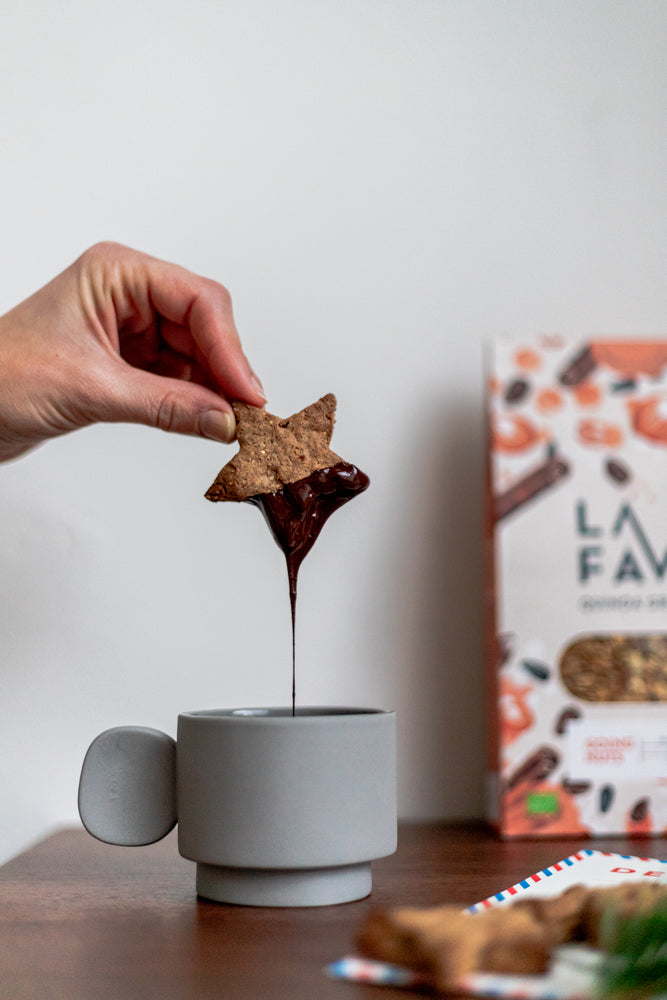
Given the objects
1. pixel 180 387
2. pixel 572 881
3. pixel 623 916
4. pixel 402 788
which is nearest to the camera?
pixel 623 916

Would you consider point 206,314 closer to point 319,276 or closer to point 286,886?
point 319,276

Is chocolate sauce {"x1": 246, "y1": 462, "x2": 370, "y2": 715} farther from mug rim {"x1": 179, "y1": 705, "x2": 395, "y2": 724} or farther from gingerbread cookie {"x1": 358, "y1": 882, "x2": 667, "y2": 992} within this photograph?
gingerbread cookie {"x1": 358, "y1": 882, "x2": 667, "y2": 992}

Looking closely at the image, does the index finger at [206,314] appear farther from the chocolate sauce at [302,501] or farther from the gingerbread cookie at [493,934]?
the gingerbread cookie at [493,934]

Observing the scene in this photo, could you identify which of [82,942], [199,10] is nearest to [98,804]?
[82,942]

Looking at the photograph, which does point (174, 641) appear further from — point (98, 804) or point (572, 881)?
point (572, 881)

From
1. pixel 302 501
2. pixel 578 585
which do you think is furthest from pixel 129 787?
pixel 578 585

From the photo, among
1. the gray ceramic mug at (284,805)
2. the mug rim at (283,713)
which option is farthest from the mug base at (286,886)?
the mug rim at (283,713)
